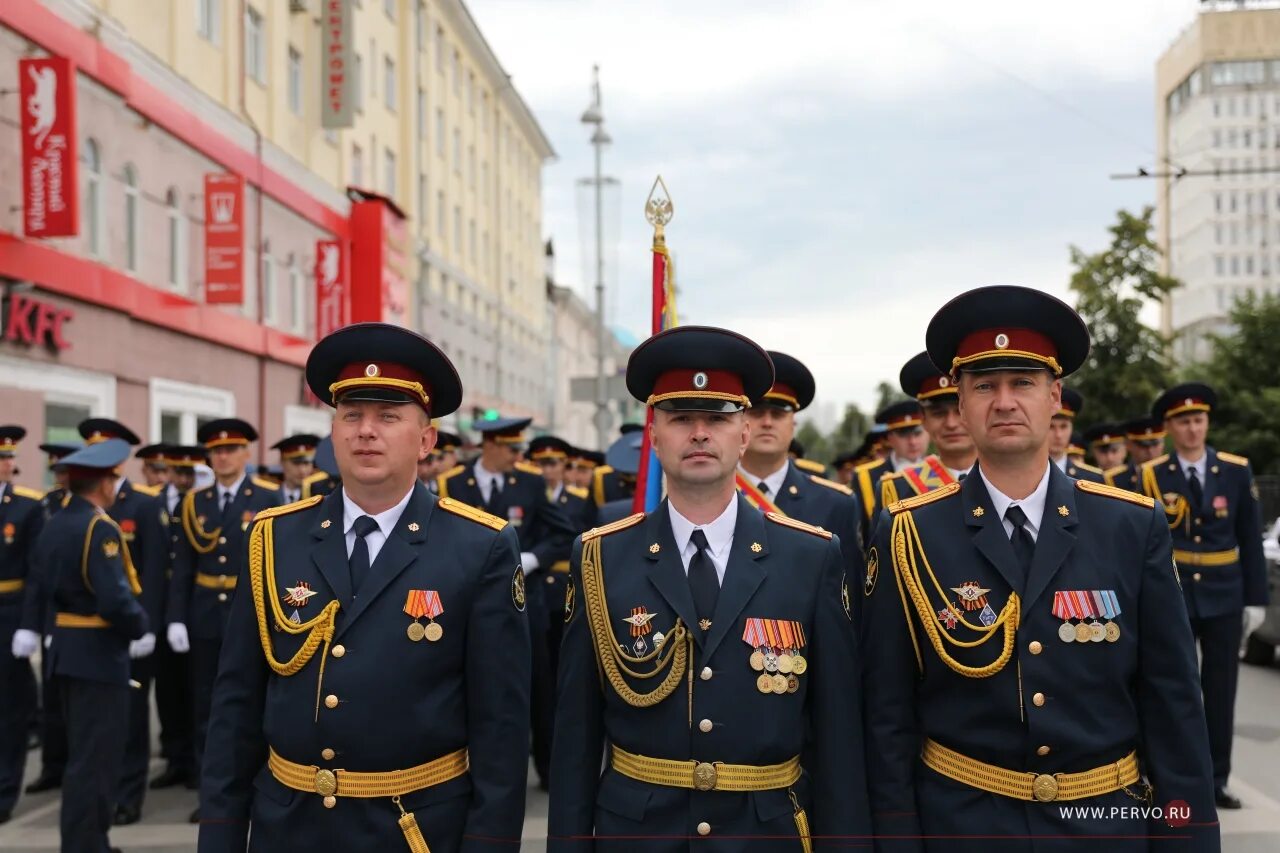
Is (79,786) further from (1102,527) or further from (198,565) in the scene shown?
(1102,527)

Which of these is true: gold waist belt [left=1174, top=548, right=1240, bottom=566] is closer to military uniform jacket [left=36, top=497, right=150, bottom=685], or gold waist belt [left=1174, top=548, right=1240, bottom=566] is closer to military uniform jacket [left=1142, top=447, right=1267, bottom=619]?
military uniform jacket [left=1142, top=447, right=1267, bottom=619]

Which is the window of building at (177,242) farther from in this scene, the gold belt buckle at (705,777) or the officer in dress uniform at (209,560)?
the gold belt buckle at (705,777)

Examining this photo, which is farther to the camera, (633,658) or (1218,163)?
(1218,163)

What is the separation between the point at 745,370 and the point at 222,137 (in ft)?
60.8

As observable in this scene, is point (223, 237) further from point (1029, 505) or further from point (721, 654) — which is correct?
point (1029, 505)

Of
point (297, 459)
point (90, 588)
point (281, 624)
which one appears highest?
point (297, 459)

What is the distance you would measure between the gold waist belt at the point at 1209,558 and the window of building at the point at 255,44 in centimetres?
1881

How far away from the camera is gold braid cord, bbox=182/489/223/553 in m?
8.24

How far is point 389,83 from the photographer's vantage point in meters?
33.0

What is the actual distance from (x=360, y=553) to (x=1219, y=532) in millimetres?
6328

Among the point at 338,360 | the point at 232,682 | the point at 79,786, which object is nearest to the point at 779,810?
the point at 232,682

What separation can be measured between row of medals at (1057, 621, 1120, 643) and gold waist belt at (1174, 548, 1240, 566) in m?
5.16

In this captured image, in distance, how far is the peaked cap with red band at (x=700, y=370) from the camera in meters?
3.37

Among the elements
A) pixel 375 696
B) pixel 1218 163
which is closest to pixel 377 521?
pixel 375 696
